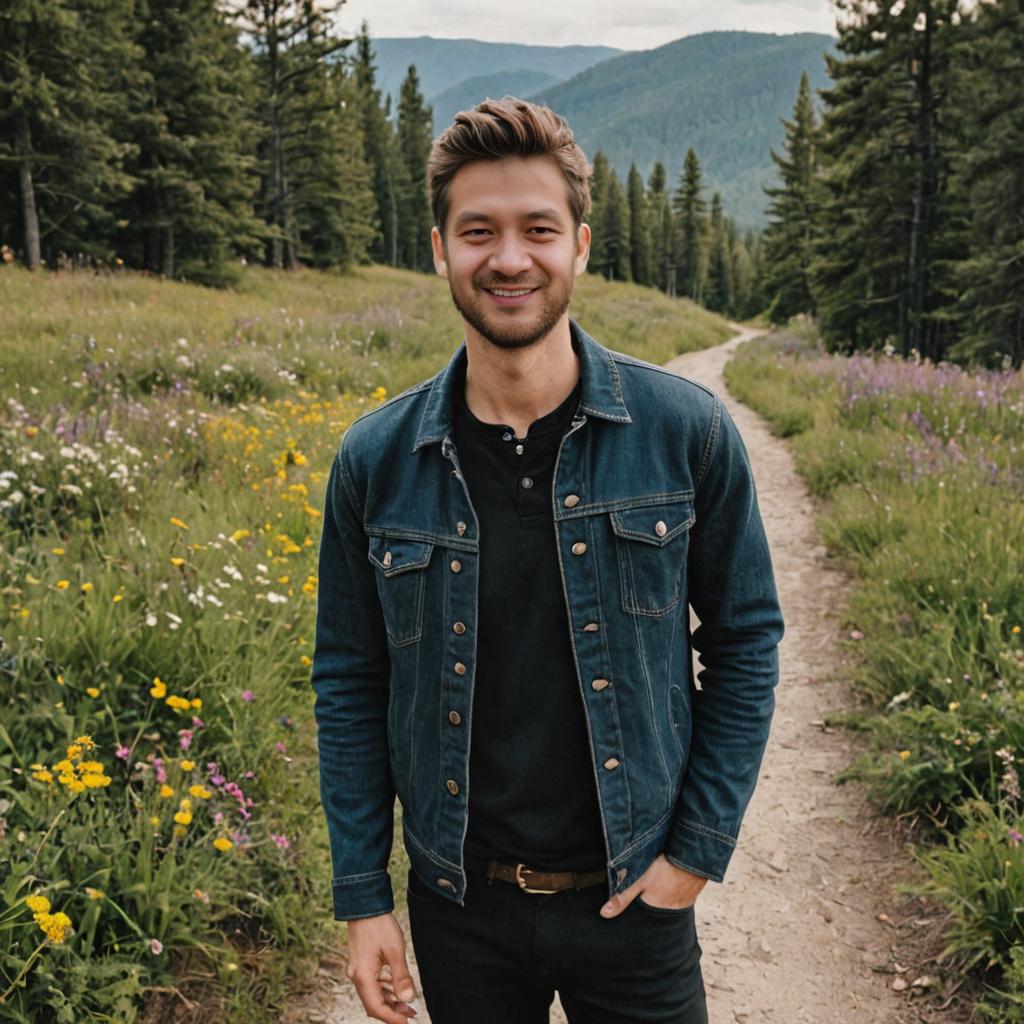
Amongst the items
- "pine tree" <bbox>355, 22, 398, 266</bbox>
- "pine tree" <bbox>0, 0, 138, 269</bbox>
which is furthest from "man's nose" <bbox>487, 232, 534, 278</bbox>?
"pine tree" <bbox>355, 22, 398, 266</bbox>

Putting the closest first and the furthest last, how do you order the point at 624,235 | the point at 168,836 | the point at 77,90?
1. the point at 168,836
2. the point at 77,90
3. the point at 624,235

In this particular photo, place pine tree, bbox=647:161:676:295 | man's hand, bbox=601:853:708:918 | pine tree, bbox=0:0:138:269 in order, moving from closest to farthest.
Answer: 1. man's hand, bbox=601:853:708:918
2. pine tree, bbox=0:0:138:269
3. pine tree, bbox=647:161:676:295

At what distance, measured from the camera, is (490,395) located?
1.85m

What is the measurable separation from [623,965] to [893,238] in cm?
2431

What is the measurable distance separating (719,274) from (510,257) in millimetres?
102360

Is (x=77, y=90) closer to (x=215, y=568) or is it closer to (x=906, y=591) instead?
(x=215, y=568)

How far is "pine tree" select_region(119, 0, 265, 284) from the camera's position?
2359cm

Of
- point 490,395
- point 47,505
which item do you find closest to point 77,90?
point 47,505

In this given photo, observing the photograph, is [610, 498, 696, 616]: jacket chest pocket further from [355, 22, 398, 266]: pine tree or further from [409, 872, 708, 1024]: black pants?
[355, 22, 398, 266]: pine tree

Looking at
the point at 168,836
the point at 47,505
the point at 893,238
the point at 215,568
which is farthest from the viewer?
the point at 893,238

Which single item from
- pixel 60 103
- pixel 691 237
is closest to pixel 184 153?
pixel 60 103

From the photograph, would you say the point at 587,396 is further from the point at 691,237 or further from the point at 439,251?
the point at 691,237

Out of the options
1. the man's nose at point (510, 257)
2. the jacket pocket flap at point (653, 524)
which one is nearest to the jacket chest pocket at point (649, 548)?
the jacket pocket flap at point (653, 524)

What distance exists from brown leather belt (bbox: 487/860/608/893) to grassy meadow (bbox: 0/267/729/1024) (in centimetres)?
141
